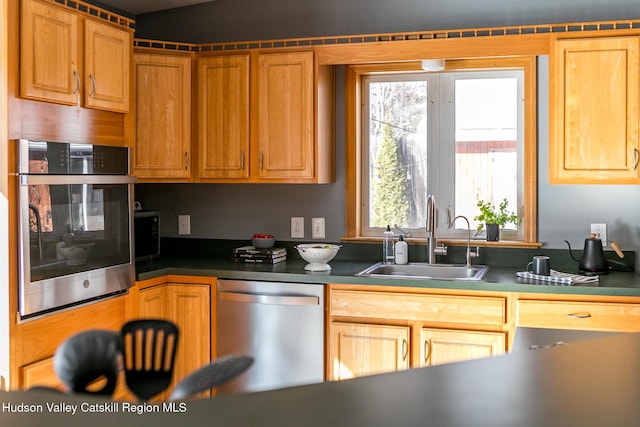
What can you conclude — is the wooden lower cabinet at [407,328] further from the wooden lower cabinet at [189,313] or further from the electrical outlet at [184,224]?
the electrical outlet at [184,224]

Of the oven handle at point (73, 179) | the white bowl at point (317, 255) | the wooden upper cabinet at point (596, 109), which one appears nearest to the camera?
the oven handle at point (73, 179)

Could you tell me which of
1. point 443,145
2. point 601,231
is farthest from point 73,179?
point 601,231

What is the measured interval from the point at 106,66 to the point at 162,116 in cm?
63

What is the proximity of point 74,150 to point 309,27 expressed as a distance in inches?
66.6

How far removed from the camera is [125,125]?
3.54 metres

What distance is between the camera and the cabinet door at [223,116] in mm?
3959

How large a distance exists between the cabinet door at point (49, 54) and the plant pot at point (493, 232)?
2.21 m

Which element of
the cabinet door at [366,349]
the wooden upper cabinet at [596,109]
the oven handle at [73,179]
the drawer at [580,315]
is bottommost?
the cabinet door at [366,349]

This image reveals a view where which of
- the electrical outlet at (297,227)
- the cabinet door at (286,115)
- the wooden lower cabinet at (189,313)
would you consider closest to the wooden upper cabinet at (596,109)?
the cabinet door at (286,115)

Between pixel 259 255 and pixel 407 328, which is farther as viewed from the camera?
pixel 259 255

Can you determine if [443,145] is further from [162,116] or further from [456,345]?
[162,116]

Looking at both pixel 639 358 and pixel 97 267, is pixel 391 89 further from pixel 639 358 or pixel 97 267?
pixel 639 358

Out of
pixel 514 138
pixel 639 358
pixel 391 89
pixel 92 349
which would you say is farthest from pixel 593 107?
pixel 92 349

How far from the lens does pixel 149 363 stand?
1.47 meters
